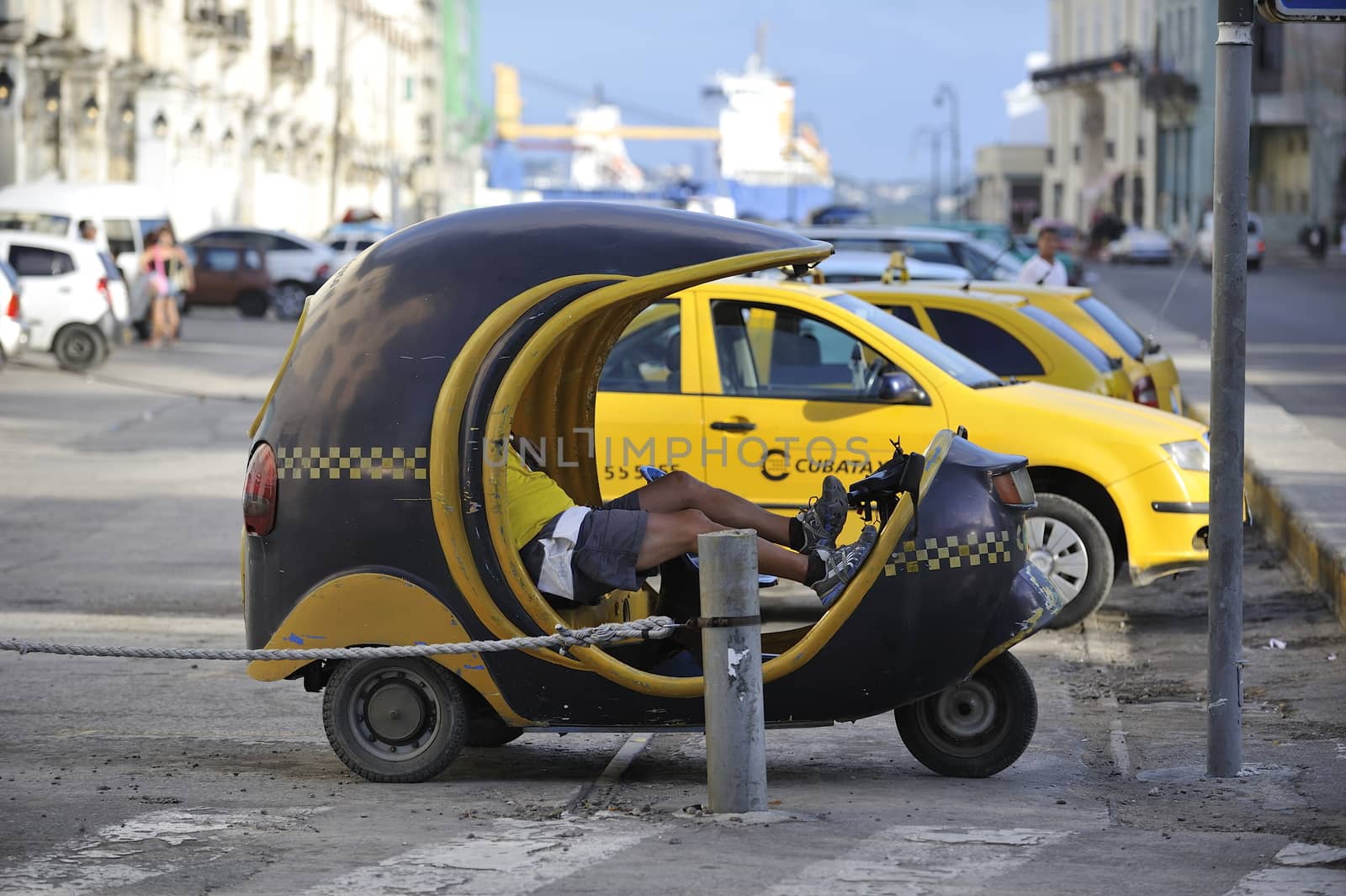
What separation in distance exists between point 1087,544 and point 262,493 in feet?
15.4

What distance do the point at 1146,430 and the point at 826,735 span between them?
330 cm

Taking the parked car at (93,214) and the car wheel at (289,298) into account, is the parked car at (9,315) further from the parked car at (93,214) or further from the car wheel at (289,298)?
the car wheel at (289,298)

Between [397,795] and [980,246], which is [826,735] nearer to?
[397,795]

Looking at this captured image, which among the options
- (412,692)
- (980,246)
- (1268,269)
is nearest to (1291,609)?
(412,692)

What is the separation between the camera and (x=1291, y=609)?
10.4 metres

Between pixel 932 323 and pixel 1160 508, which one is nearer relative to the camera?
pixel 1160 508

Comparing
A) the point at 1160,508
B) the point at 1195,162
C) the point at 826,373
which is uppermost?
the point at 1195,162

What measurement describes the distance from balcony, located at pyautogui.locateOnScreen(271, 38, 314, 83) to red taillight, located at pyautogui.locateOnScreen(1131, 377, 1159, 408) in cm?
5706

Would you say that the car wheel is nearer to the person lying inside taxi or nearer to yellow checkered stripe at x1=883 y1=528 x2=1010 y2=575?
the person lying inside taxi

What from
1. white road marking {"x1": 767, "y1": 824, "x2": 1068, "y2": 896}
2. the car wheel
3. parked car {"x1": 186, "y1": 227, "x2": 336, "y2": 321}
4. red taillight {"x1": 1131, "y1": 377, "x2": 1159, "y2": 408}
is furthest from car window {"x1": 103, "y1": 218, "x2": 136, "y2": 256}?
white road marking {"x1": 767, "y1": 824, "x2": 1068, "y2": 896}

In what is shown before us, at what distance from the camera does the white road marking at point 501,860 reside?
521cm

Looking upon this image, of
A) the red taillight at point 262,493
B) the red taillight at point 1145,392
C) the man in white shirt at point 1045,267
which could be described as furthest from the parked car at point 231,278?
the red taillight at point 262,493

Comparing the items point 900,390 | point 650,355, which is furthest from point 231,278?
point 900,390

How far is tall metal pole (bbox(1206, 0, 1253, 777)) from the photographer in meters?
6.54
